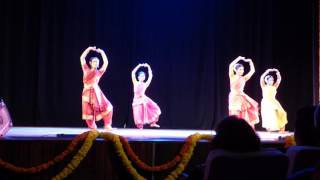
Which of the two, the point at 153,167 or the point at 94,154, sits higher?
the point at 94,154

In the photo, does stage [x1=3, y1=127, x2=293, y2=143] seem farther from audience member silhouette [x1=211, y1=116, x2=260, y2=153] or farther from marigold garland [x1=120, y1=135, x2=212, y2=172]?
audience member silhouette [x1=211, y1=116, x2=260, y2=153]

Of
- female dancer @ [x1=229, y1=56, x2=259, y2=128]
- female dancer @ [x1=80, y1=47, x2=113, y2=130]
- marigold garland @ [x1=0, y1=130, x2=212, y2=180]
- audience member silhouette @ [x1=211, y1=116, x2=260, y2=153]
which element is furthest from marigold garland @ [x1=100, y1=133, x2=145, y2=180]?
female dancer @ [x1=229, y1=56, x2=259, y2=128]

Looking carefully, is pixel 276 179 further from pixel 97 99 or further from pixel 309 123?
pixel 97 99

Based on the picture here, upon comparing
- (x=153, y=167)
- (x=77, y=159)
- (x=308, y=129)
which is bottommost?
(x=153, y=167)

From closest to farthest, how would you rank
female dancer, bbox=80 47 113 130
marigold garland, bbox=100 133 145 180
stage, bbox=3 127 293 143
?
marigold garland, bbox=100 133 145 180, stage, bbox=3 127 293 143, female dancer, bbox=80 47 113 130

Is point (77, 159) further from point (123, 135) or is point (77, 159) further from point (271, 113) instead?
point (271, 113)

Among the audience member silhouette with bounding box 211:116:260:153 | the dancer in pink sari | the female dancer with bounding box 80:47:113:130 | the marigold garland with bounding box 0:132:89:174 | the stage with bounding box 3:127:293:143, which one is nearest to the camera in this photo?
the audience member silhouette with bounding box 211:116:260:153

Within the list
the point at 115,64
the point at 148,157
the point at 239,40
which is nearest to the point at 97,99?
the point at 115,64

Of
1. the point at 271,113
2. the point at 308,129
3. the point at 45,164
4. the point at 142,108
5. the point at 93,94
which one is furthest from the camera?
the point at 271,113

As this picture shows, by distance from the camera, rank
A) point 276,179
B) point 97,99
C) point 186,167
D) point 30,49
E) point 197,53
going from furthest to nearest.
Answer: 1. point 197,53
2. point 30,49
3. point 97,99
4. point 186,167
5. point 276,179

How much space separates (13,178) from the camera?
176 inches

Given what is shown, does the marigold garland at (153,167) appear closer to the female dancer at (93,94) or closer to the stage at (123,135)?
the stage at (123,135)

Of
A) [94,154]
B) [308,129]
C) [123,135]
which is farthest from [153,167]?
[308,129]

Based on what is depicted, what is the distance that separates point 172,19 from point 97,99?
228cm
